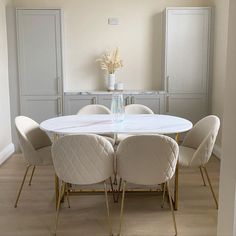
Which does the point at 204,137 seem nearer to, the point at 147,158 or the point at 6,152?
the point at 147,158

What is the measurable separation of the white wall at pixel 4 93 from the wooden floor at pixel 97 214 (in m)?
1.00

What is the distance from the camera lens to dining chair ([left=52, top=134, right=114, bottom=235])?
2395 millimetres

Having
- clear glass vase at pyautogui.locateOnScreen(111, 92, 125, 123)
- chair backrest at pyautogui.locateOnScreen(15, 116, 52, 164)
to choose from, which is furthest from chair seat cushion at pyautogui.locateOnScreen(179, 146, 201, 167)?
chair backrest at pyautogui.locateOnScreen(15, 116, 52, 164)

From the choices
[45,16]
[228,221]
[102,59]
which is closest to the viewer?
[228,221]

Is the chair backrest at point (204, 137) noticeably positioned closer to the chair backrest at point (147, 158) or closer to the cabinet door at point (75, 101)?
the chair backrest at point (147, 158)

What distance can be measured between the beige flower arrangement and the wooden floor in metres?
2.02

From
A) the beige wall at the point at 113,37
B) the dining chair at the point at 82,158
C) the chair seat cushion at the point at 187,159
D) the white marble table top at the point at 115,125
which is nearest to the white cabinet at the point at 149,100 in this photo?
the beige wall at the point at 113,37

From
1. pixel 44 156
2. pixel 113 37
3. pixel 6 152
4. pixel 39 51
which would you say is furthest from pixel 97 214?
pixel 113 37

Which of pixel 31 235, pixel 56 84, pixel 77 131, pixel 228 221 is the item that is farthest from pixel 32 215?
pixel 56 84

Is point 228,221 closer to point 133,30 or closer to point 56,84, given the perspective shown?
point 56,84

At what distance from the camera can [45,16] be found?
463 cm

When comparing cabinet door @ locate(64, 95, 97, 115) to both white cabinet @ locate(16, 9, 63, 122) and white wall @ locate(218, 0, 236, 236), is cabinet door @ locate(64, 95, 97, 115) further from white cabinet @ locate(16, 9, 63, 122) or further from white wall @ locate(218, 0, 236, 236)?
white wall @ locate(218, 0, 236, 236)

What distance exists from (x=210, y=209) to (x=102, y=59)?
288cm

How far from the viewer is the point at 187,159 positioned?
2955mm
